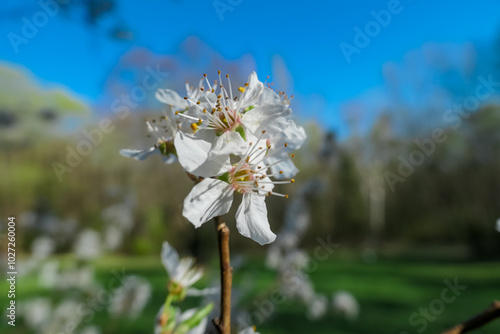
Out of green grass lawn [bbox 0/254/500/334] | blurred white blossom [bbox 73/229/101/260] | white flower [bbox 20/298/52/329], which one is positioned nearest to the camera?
white flower [bbox 20/298/52/329]

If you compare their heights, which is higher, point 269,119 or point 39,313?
point 269,119

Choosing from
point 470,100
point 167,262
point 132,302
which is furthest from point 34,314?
point 470,100

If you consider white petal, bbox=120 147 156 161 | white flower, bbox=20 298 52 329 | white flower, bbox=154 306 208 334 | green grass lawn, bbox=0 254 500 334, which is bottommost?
green grass lawn, bbox=0 254 500 334

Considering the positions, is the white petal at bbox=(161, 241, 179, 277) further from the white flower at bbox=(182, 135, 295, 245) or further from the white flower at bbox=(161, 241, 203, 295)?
the white flower at bbox=(182, 135, 295, 245)

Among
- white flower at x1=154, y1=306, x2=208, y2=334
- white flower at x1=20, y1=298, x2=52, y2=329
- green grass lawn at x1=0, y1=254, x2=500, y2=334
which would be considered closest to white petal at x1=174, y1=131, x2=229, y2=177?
white flower at x1=154, y1=306, x2=208, y2=334

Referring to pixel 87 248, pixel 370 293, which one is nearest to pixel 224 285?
pixel 87 248

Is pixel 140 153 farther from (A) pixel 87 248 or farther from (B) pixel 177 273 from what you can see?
(A) pixel 87 248

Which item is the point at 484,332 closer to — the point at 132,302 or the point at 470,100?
the point at 132,302

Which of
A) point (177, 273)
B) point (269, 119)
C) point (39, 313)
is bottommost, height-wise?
point (39, 313)
